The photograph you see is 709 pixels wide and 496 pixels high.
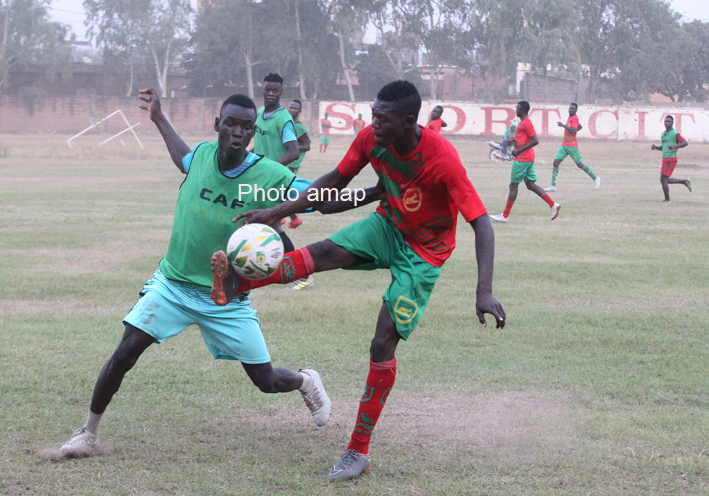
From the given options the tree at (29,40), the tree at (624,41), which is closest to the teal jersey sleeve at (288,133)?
the tree at (29,40)

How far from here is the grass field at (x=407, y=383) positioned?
4266mm

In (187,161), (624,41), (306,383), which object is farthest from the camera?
(624,41)

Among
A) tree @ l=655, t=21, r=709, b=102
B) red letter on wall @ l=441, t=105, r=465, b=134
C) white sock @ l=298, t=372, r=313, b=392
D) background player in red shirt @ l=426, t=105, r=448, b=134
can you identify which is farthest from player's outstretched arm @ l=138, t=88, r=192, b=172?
tree @ l=655, t=21, r=709, b=102

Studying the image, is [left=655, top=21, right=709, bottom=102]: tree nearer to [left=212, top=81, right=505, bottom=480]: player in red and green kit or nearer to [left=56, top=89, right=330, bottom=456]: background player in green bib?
[left=212, top=81, right=505, bottom=480]: player in red and green kit

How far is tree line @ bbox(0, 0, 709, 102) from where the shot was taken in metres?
59.8

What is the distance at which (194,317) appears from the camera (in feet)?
14.2

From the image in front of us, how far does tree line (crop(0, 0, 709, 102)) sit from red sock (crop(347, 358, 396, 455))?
56298mm

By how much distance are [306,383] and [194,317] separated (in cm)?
87

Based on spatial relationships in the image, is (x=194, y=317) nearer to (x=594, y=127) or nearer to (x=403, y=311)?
(x=403, y=311)

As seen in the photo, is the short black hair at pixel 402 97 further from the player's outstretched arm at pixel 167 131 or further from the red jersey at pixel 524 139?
the red jersey at pixel 524 139

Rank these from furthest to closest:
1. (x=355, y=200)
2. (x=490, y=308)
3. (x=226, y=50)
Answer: (x=226, y=50)
(x=355, y=200)
(x=490, y=308)

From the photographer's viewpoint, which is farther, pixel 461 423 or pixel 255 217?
pixel 461 423

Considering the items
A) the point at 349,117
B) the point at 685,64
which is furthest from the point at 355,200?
the point at 685,64

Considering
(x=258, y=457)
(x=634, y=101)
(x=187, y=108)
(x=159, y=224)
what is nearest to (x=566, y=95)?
(x=634, y=101)
